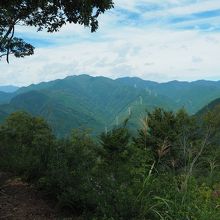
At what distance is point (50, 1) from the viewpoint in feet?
37.5

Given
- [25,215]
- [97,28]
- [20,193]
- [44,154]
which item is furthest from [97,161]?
[97,28]

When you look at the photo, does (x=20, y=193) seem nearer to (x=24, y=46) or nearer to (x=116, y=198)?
(x=116, y=198)

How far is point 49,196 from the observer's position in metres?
9.35

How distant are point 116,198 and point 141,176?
129 centimetres

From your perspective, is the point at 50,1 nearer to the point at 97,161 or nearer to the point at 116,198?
the point at 97,161

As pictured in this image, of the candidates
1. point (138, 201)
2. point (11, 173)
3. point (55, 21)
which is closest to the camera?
point (138, 201)

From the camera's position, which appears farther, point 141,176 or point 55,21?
point 55,21

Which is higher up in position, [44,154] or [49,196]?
[44,154]

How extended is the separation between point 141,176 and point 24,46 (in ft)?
37.2

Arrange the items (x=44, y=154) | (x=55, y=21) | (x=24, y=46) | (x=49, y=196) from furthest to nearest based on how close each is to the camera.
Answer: (x=24, y=46)
(x=55, y=21)
(x=44, y=154)
(x=49, y=196)

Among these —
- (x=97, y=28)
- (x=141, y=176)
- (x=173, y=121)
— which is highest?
(x=97, y=28)

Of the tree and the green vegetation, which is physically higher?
the tree

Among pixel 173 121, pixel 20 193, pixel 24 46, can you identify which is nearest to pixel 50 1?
pixel 20 193

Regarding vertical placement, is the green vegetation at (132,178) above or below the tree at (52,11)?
below
